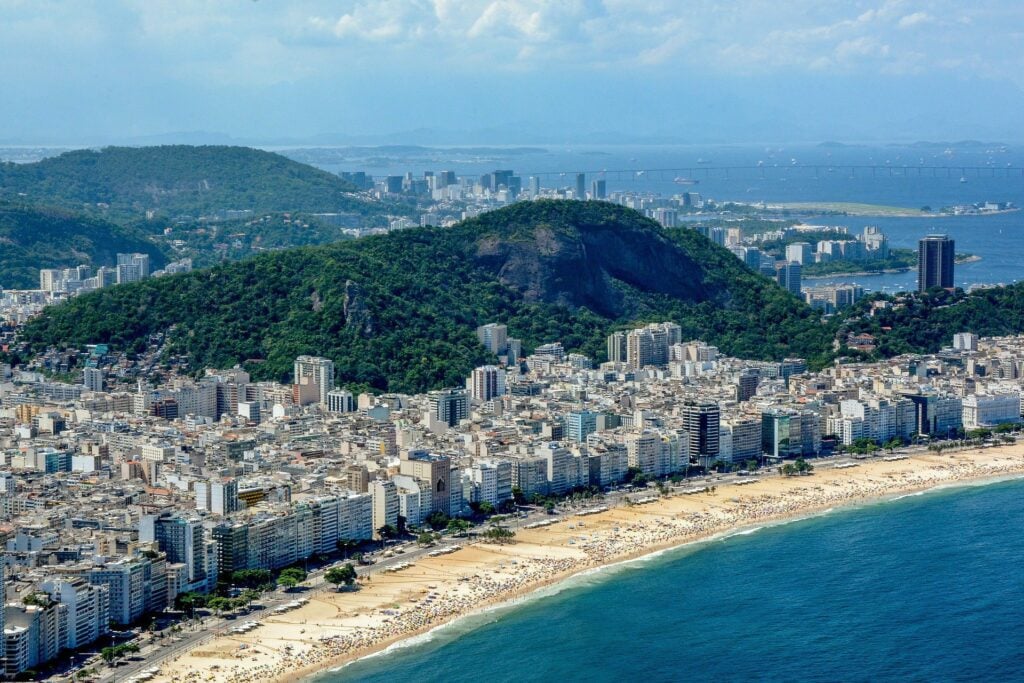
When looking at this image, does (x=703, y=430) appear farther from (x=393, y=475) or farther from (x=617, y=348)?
(x=617, y=348)

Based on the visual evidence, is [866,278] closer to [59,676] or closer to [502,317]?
[502,317]

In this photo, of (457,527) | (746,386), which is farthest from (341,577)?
(746,386)

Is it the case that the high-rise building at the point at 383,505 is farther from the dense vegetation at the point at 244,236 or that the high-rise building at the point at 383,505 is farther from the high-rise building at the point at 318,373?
the dense vegetation at the point at 244,236

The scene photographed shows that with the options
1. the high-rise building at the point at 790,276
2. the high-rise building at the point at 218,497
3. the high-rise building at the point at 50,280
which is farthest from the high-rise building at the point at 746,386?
the high-rise building at the point at 50,280

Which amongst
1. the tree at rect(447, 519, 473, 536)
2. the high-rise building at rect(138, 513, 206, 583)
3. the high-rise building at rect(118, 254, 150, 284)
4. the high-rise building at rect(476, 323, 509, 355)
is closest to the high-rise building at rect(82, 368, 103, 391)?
the high-rise building at rect(476, 323, 509, 355)

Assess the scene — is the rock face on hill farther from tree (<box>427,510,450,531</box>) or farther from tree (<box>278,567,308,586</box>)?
tree (<box>278,567,308,586</box>)
